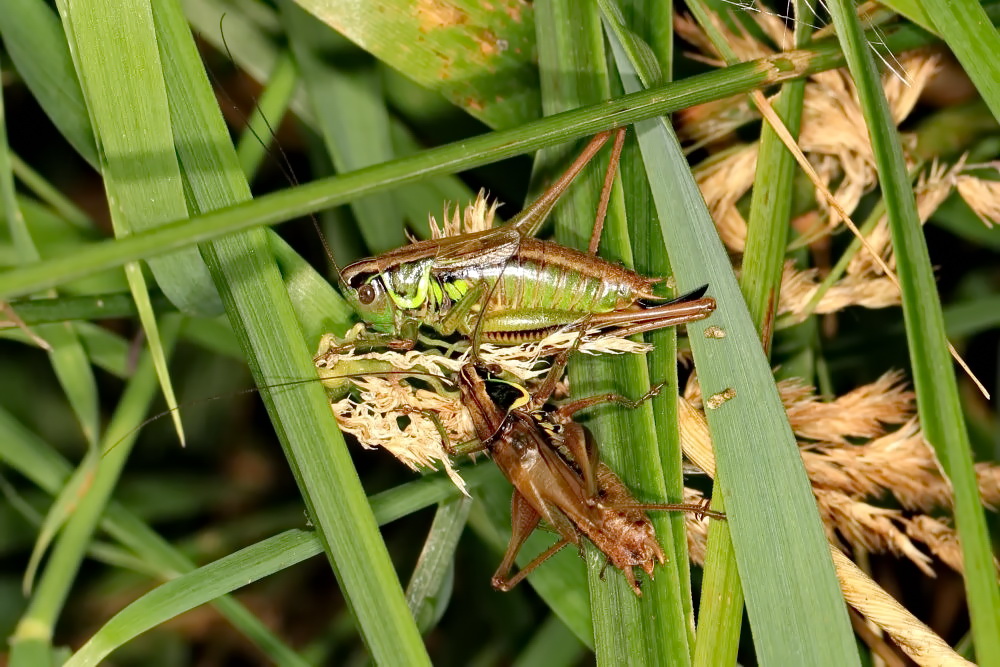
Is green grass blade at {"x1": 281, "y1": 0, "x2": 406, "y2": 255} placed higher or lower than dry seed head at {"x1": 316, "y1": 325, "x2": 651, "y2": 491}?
higher

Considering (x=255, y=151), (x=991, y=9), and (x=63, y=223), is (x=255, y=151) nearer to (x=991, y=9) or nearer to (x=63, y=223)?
(x=63, y=223)

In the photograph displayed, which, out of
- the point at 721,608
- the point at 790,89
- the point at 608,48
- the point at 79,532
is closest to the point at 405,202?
the point at 608,48

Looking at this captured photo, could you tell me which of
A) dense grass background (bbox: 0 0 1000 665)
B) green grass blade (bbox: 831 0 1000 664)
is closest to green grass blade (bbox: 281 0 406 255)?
dense grass background (bbox: 0 0 1000 665)

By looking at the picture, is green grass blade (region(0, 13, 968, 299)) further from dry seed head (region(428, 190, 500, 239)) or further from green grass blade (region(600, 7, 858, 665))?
dry seed head (region(428, 190, 500, 239))

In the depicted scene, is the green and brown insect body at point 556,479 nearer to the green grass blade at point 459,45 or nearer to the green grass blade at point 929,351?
the green grass blade at point 929,351

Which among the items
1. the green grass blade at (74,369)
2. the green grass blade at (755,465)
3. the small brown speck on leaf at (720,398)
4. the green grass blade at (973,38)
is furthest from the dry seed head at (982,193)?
the green grass blade at (74,369)

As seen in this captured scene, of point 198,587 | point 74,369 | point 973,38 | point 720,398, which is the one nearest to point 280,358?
point 198,587

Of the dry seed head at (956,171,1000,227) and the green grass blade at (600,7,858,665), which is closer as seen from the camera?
the green grass blade at (600,7,858,665)
